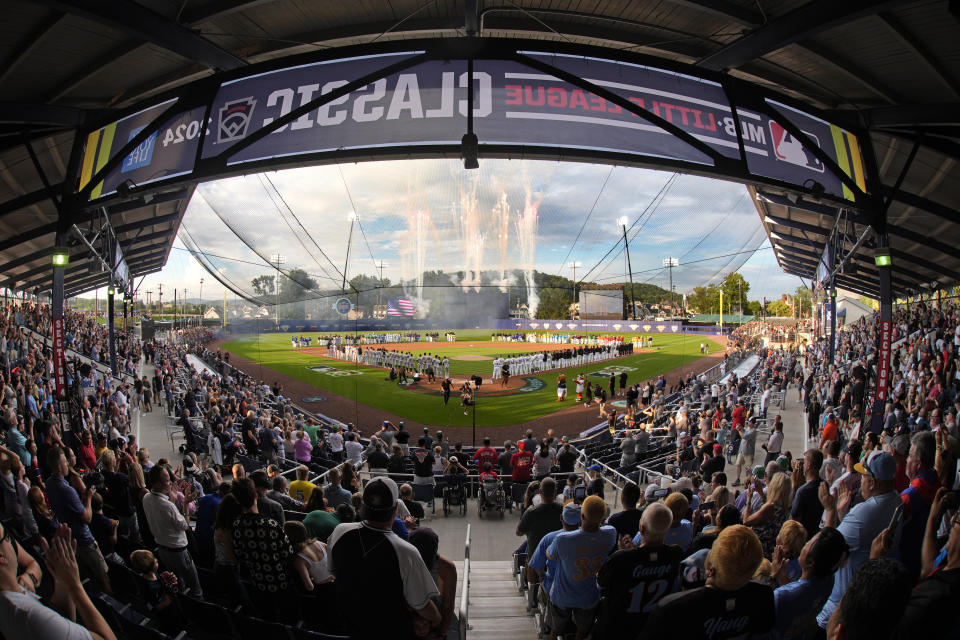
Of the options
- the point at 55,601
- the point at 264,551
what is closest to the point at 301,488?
the point at 264,551

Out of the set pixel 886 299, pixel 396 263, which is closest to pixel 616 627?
pixel 886 299

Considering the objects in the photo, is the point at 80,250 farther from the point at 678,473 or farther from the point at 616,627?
the point at 616,627

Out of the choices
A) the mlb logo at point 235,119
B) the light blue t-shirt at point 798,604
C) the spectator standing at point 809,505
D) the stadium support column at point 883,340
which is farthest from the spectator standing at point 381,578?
the stadium support column at point 883,340

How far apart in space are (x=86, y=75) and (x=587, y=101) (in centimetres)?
735

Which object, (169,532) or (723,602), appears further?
(169,532)

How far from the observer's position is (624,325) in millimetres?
52625

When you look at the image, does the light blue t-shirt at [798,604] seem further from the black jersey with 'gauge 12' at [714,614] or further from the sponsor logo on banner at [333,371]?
the sponsor logo on banner at [333,371]

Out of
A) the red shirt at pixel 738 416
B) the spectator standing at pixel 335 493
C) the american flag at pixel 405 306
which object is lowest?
the red shirt at pixel 738 416

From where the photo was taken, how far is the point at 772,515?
4.13 m

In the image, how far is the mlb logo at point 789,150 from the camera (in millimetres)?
6987

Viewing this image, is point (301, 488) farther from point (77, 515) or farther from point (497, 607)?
point (497, 607)

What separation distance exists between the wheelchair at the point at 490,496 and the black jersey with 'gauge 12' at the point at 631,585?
669 centimetres

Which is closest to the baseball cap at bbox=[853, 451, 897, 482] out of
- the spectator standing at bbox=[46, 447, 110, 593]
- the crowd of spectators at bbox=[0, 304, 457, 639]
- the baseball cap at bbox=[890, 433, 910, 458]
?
the baseball cap at bbox=[890, 433, 910, 458]

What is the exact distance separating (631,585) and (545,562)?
50.9 inches
